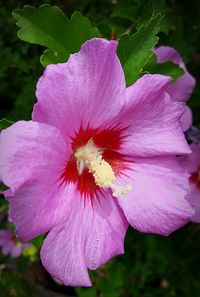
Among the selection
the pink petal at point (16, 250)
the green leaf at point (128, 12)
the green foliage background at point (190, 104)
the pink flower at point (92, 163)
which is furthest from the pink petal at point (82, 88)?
the pink petal at point (16, 250)

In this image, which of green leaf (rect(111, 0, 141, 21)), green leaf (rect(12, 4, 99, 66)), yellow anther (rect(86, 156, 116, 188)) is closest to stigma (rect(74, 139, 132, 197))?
yellow anther (rect(86, 156, 116, 188))

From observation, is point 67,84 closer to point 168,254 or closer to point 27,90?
point 27,90

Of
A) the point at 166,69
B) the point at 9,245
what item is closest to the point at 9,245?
the point at 9,245

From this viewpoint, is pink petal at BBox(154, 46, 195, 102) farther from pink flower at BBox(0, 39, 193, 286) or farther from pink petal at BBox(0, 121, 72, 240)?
pink petal at BBox(0, 121, 72, 240)

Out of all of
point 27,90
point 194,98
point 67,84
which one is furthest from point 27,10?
point 194,98

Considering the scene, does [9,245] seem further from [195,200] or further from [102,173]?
[102,173]

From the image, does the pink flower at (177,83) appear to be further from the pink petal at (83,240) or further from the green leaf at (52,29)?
the pink petal at (83,240)

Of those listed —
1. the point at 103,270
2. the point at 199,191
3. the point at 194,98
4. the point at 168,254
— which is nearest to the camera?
the point at 199,191
